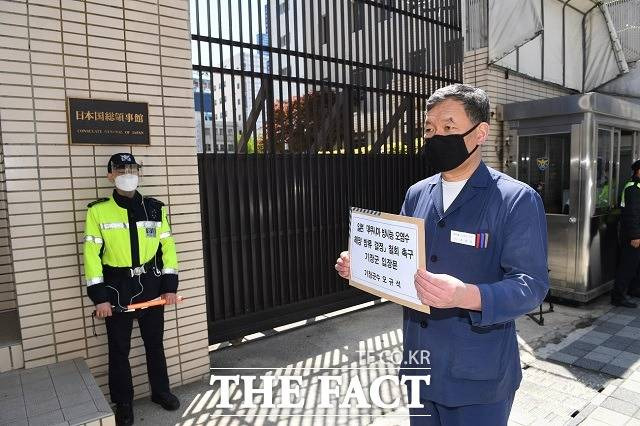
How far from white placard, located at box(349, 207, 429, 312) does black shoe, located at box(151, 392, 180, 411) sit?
201 cm

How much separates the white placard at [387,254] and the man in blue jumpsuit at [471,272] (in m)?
0.11

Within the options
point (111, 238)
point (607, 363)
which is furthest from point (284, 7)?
point (607, 363)

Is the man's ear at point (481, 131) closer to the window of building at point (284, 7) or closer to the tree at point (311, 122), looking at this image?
the tree at point (311, 122)

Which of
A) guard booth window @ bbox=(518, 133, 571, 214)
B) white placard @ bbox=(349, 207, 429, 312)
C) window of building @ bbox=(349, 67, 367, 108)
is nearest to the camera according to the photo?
white placard @ bbox=(349, 207, 429, 312)

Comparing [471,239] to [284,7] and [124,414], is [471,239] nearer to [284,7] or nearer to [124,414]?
[124,414]

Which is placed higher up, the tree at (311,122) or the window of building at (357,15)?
the window of building at (357,15)

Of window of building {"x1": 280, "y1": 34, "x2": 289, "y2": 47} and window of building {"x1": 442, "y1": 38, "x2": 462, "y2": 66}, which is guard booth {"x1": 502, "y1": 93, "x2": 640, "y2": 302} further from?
window of building {"x1": 280, "y1": 34, "x2": 289, "y2": 47}

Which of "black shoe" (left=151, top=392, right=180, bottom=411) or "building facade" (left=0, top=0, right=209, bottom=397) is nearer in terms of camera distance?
"building facade" (left=0, top=0, right=209, bottom=397)

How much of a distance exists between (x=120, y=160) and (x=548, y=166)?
5.67 m

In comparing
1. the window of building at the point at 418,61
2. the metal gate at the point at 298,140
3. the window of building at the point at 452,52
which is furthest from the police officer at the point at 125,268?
the window of building at the point at 452,52

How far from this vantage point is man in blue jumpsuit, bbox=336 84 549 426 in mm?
1687

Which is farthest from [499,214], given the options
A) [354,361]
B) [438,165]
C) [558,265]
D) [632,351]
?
[558,265]

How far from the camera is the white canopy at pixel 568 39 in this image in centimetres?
672

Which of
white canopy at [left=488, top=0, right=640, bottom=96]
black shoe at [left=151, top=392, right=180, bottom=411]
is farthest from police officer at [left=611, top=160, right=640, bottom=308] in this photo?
black shoe at [left=151, top=392, right=180, bottom=411]
